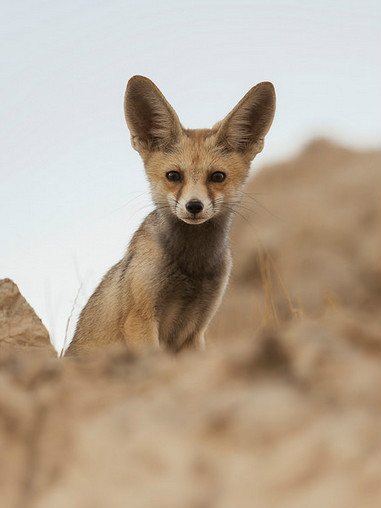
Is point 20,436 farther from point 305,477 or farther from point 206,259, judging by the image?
point 206,259

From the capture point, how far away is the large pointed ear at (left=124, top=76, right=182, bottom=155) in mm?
3861

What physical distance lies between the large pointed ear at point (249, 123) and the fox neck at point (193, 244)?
0.44 meters

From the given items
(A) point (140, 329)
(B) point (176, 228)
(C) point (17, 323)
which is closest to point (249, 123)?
(B) point (176, 228)

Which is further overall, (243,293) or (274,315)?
(243,293)

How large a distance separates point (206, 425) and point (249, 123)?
9.87 feet

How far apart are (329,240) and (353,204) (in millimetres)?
978

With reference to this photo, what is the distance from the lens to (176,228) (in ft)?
12.8

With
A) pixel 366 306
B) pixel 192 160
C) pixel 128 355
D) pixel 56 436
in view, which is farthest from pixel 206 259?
pixel 366 306

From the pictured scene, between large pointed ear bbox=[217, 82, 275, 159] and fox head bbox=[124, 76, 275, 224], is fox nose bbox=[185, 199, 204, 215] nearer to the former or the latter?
fox head bbox=[124, 76, 275, 224]

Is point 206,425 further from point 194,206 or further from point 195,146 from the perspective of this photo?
point 195,146

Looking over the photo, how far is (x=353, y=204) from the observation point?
1082 centimetres

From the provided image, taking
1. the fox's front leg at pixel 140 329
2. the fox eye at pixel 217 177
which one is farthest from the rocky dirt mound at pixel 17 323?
the fox eye at pixel 217 177

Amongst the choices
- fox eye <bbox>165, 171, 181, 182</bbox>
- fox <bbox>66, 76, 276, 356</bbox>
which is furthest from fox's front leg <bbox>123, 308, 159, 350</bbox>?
fox eye <bbox>165, 171, 181, 182</bbox>

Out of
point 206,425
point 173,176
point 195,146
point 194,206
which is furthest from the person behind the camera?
point 195,146
